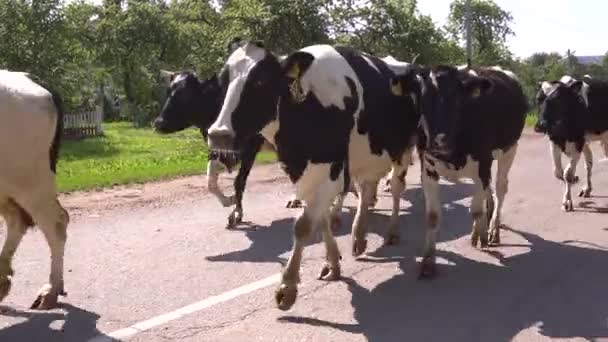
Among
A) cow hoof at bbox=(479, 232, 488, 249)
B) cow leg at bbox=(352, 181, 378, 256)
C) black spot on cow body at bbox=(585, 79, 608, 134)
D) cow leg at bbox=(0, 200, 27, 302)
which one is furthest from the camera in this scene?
black spot on cow body at bbox=(585, 79, 608, 134)

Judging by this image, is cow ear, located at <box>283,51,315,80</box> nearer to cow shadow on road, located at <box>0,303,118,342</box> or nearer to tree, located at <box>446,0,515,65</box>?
cow shadow on road, located at <box>0,303,118,342</box>

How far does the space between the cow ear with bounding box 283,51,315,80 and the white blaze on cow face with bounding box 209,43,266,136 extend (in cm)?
21

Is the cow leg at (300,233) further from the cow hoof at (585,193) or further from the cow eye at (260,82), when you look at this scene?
the cow hoof at (585,193)

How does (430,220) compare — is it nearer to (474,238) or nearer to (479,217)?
(479,217)

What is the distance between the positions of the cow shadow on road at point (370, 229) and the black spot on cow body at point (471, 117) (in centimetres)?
146

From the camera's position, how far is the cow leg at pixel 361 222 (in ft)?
26.9

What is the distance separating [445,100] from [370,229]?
317 centimetres

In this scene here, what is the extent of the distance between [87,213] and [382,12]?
15.2 m

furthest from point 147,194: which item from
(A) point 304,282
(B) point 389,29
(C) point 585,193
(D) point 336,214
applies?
(B) point 389,29

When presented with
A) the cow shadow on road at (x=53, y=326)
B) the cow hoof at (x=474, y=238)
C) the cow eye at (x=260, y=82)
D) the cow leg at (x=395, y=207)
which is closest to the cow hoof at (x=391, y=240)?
the cow leg at (x=395, y=207)

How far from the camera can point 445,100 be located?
7.29 metres

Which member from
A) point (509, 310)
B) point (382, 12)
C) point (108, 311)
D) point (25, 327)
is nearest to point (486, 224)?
point (509, 310)

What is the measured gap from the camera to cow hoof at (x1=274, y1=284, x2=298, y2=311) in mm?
6199

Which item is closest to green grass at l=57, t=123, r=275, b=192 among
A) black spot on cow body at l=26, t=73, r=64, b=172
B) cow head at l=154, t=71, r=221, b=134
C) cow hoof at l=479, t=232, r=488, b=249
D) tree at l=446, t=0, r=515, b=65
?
cow head at l=154, t=71, r=221, b=134
